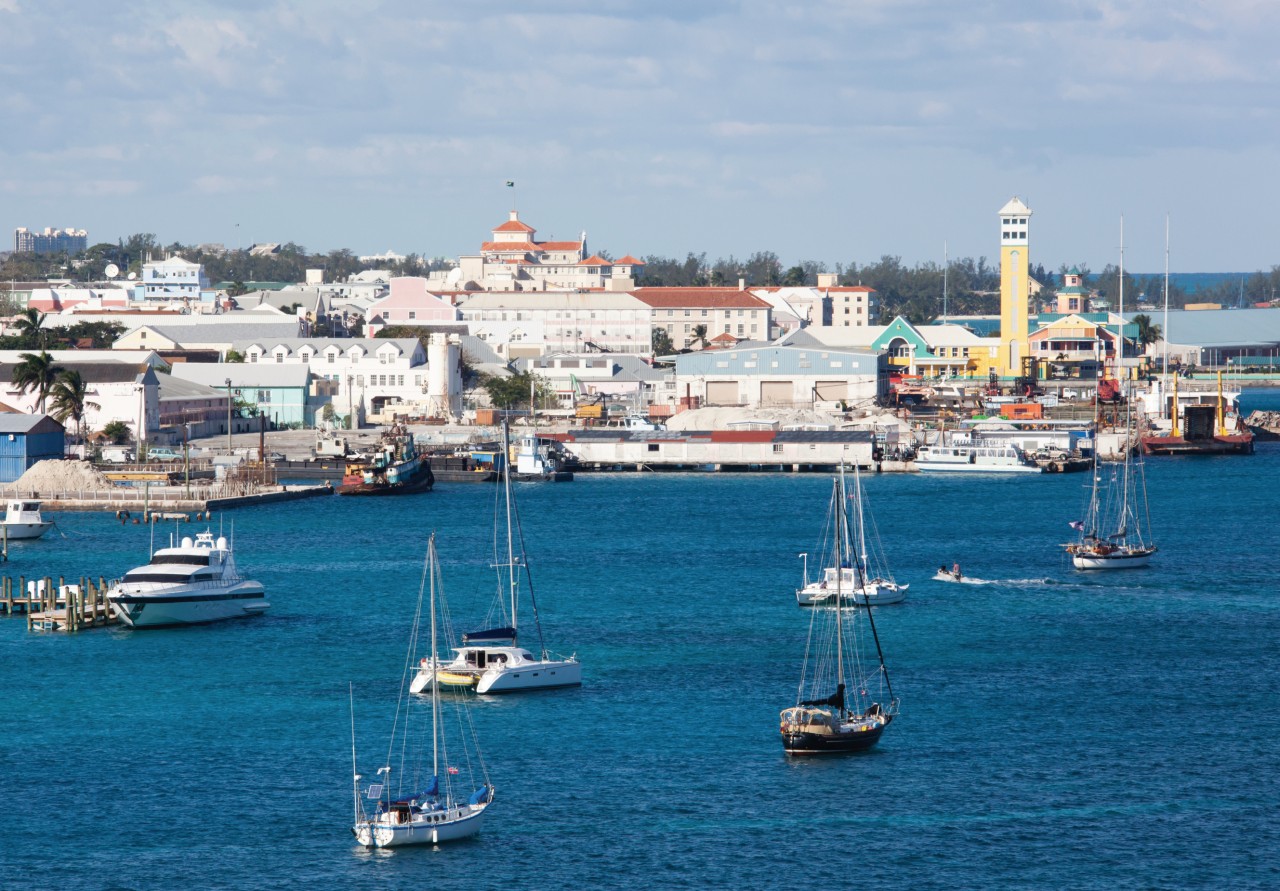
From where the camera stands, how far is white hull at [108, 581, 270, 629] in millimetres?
40156

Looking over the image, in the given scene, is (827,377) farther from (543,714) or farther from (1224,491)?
(543,714)

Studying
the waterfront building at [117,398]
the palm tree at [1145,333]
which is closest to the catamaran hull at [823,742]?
the waterfront building at [117,398]

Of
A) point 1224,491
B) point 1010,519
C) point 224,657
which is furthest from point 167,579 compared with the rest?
point 1224,491

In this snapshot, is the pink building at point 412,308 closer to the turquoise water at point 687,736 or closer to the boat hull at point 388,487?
the boat hull at point 388,487

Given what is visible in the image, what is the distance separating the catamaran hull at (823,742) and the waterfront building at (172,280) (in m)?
138

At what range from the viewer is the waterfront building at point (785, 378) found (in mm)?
100562

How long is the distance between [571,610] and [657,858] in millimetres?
18574

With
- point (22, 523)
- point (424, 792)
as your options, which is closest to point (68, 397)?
point (22, 523)

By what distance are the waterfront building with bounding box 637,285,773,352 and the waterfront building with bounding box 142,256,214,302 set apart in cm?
4139

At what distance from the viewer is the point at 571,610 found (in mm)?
42750

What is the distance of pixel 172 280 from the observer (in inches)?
6535

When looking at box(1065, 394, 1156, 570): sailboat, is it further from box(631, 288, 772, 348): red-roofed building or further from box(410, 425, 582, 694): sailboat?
box(631, 288, 772, 348): red-roofed building

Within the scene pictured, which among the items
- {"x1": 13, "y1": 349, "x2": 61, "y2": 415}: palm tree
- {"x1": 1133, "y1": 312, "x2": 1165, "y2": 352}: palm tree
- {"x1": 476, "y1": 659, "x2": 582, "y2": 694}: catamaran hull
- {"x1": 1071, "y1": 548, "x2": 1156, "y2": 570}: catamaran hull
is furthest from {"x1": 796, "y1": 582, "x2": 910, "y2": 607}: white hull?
{"x1": 1133, "y1": 312, "x2": 1165, "y2": 352}: palm tree

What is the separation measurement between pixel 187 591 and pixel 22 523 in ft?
61.9
